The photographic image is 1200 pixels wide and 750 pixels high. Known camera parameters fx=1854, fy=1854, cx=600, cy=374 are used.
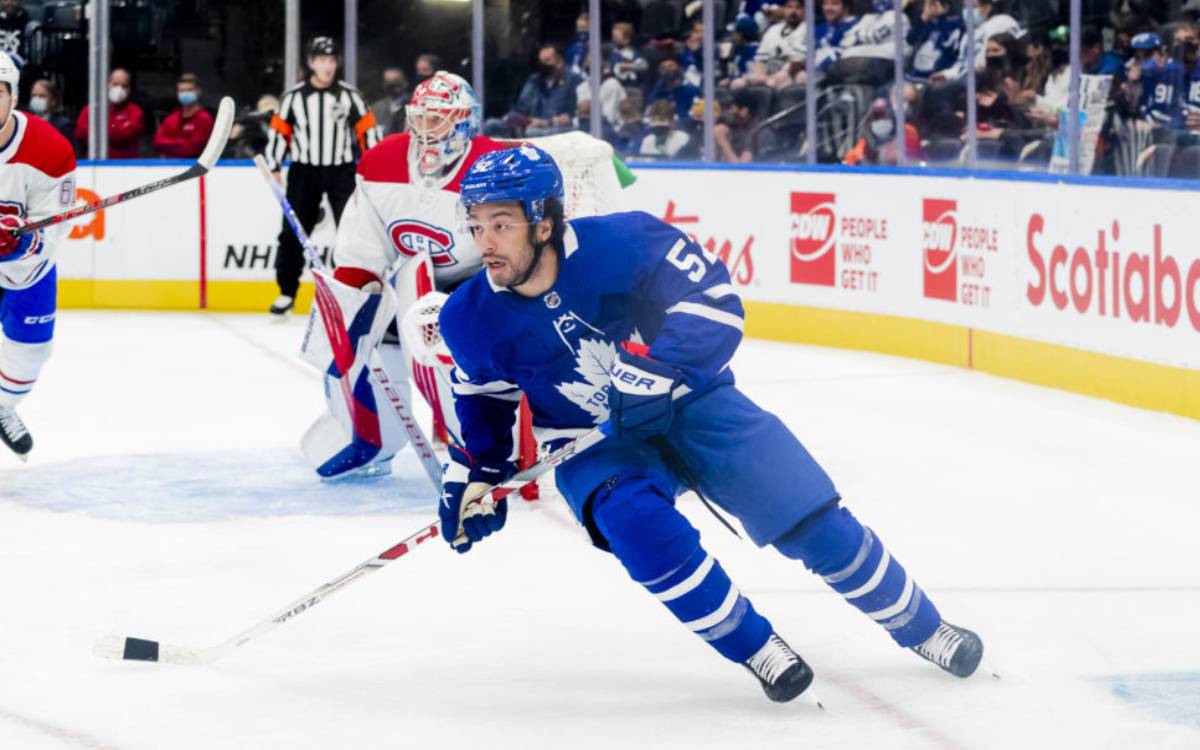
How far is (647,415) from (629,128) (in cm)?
647

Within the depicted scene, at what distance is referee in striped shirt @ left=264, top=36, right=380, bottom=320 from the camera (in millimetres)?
8516

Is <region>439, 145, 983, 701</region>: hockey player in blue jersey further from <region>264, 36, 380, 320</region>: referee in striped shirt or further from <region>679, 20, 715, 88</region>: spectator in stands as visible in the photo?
<region>679, 20, 715, 88</region>: spectator in stands

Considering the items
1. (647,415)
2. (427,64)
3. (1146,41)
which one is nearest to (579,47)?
(427,64)

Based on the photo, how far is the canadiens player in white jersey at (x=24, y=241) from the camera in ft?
15.8

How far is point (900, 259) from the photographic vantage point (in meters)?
7.34

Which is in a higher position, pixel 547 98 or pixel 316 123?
pixel 547 98

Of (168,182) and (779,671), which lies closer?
(779,671)

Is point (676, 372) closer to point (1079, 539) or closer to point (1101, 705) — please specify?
point (1101, 705)

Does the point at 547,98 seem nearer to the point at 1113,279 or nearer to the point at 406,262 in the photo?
the point at 1113,279

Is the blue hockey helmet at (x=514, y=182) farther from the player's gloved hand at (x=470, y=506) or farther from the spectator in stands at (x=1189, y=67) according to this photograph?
the spectator in stands at (x=1189, y=67)

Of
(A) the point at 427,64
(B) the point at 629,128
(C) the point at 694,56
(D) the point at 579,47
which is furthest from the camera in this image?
(A) the point at 427,64

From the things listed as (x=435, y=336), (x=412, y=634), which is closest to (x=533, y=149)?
(x=412, y=634)

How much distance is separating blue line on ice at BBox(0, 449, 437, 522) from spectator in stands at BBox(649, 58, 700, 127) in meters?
3.92

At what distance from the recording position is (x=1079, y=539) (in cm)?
397
